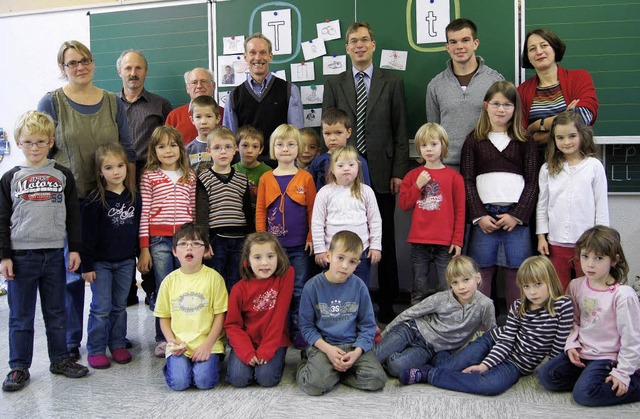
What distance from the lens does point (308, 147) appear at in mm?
3377

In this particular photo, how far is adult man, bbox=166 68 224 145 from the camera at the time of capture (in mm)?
3588

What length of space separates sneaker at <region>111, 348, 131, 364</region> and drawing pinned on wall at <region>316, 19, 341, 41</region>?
2251mm

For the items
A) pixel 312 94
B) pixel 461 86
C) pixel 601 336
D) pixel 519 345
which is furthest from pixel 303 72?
pixel 601 336

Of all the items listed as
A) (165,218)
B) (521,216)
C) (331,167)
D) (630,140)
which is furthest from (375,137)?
(630,140)

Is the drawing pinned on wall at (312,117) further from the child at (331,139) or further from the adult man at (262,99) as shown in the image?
the child at (331,139)

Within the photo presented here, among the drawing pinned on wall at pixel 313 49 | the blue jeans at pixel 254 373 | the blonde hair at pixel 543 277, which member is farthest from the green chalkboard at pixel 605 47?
the blue jeans at pixel 254 373

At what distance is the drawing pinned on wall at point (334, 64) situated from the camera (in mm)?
3781

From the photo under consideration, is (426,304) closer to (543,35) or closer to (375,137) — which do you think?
(375,137)

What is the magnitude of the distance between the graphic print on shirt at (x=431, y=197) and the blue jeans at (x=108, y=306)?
58.9 inches

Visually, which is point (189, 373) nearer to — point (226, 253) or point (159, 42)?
point (226, 253)

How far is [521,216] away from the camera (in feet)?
9.53

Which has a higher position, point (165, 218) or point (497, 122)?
point (497, 122)

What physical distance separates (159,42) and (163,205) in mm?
1789

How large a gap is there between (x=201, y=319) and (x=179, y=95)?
2.08 meters
